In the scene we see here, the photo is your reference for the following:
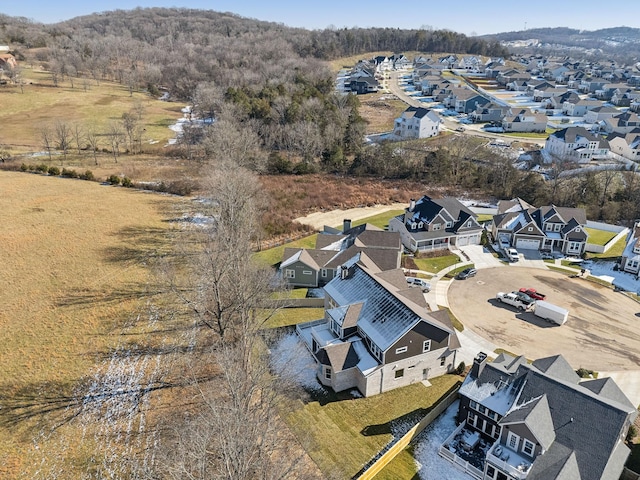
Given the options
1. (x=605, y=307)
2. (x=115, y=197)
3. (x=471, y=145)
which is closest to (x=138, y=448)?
(x=605, y=307)

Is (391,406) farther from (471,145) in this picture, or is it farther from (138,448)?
(471,145)

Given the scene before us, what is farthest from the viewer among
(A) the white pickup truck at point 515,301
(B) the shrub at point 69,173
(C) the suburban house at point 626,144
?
(C) the suburban house at point 626,144

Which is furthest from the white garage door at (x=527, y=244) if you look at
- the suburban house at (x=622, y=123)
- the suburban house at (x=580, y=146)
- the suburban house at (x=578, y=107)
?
the suburban house at (x=578, y=107)

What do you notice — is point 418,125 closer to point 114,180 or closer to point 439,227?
point 439,227

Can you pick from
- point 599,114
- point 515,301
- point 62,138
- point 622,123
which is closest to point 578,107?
point 599,114

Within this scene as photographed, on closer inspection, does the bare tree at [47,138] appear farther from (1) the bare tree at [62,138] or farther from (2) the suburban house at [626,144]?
(2) the suburban house at [626,144]

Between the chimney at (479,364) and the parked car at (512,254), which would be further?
the parked car at (512,254)

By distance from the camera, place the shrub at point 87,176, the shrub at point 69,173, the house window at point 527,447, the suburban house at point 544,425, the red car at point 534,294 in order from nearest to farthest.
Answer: the suburban house at point 544,425 → the house window at point 527,447 → the red car at point 534,294 → the shrub at point 87,176 → the shrub at point 69,173
